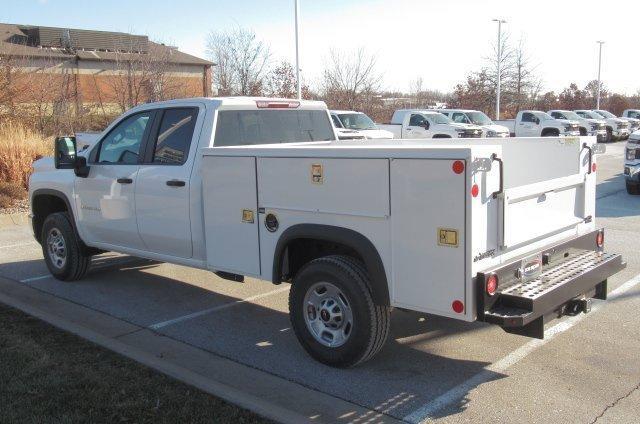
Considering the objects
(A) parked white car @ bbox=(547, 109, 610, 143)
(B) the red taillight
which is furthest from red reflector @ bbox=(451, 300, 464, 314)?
(A) parked white car @ bbox=(547, 109, 610, 143)

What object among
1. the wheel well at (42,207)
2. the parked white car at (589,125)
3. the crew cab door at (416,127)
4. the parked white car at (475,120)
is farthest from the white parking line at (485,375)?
the parked white car at (589,125)

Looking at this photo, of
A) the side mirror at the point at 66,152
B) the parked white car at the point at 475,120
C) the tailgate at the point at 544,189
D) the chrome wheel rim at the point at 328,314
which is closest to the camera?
the tailgate at the point at 544,189

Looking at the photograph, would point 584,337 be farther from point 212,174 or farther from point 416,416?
point 212,174

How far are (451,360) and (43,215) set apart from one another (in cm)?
566

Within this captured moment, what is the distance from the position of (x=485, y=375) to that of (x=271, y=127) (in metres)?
3.18

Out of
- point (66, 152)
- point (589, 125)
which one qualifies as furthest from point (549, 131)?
point (66, 152)

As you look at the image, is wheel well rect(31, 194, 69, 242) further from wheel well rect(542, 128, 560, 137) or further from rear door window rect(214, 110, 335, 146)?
wheel well rect(542, 128, 560, 137)

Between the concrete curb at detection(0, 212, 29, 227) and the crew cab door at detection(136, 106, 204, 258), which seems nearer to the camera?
the crew cab door at detection(136, 106, 204, 258)

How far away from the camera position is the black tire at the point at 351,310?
4.61m

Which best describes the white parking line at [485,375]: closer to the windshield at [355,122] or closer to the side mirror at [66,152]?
the side mirror at [66,152]

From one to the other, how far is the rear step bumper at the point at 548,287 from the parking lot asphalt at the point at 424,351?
46 cm

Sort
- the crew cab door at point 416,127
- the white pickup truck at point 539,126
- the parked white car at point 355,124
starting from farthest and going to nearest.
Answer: the white pickup truck at point 539,126
the crew cab door at point 416,127
the parked white car at point 355,124

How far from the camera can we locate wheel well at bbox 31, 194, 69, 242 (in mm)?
8062

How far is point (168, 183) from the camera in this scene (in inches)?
239
